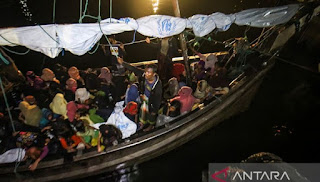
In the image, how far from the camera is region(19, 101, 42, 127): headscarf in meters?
5.42

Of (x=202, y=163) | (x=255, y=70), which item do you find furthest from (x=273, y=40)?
(x=202, y=163)

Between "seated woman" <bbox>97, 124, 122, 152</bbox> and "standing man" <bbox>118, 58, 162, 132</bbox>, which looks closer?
"seated woman" <bbox>97, 124, 122, 152</bbox>

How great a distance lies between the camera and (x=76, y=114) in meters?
5.36

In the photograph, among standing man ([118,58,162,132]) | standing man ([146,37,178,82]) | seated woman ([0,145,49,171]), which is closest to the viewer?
seated woman ([0,145,49,171])

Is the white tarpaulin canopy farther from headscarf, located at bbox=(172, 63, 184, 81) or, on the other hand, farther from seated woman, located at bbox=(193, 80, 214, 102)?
headscarf, located at bbox=(172, 63, 184, 81)

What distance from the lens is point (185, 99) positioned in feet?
19.0

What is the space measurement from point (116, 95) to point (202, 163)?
10.5 feet

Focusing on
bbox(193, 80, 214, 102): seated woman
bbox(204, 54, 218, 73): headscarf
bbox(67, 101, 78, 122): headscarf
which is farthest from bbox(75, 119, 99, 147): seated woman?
bbox(204, 54, 218, 73): headscarf

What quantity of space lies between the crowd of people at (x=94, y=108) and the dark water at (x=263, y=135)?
3.55ft

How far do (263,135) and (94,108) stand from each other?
4.95 meters

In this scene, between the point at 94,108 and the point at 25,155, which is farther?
the point at 94,108

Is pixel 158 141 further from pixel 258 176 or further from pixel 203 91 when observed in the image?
pixel 258 176

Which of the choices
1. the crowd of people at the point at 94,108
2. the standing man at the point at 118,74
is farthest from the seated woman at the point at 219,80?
the standing man at the point at 118,74

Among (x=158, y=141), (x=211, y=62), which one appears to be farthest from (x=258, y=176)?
(x=211, y=62)
